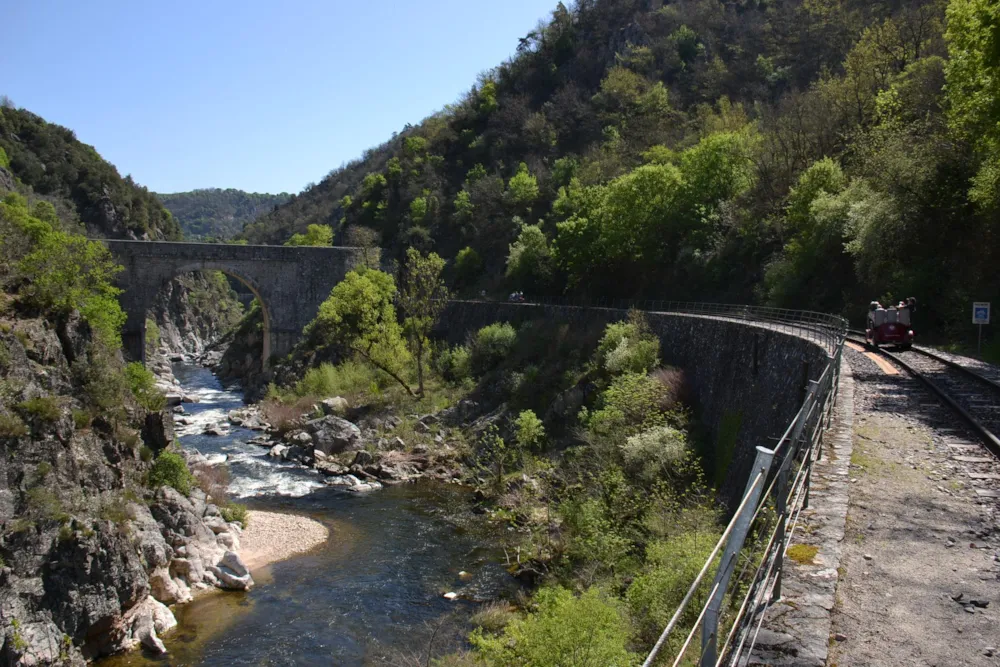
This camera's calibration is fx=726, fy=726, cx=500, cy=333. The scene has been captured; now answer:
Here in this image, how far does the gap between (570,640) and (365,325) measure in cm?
3566

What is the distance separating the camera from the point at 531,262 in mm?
51812

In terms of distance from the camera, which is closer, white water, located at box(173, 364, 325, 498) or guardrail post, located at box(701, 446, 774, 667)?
guardrail post, located at box(701, 446, 774, 667)

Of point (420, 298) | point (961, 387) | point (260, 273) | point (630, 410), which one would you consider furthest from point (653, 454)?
point (260, 273)

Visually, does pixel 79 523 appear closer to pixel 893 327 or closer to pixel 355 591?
pixel 355 591

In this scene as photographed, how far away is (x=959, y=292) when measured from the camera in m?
21.7

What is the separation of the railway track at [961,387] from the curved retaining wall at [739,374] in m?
1.97

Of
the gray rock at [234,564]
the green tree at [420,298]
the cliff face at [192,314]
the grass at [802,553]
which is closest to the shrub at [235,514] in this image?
the gray rock at [234,564]

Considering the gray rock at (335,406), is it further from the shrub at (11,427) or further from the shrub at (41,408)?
the shrub at (11,427)

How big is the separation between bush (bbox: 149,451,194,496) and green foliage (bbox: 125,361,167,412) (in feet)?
6.67

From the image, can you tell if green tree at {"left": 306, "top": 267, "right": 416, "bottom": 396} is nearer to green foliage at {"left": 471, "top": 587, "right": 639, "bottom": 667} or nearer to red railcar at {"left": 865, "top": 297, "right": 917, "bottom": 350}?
red railcar at {"left": 865, "top": 297, "right": 917, "bottom": 350}

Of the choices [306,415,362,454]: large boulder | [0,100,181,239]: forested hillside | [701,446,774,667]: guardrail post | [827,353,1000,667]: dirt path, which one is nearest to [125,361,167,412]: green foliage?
[306,415,362,454]: large boulder

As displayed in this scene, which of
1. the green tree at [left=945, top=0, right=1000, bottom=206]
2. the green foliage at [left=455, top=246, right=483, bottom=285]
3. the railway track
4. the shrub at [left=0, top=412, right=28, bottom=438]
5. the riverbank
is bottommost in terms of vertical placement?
the riverbank

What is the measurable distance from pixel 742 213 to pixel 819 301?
9.34 m

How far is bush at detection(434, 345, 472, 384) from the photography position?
42469 mm
